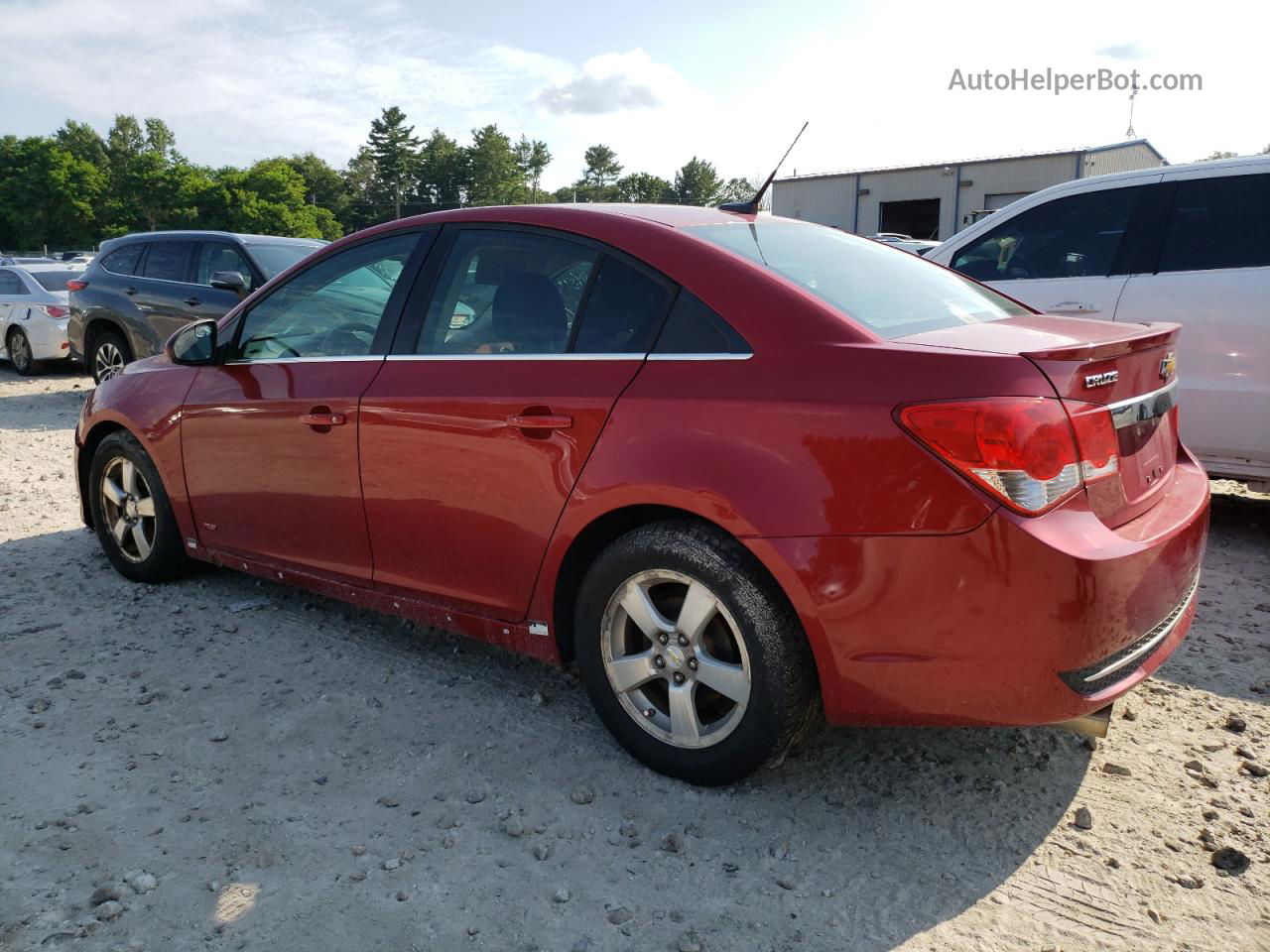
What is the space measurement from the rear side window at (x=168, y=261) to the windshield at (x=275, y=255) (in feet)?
3.08

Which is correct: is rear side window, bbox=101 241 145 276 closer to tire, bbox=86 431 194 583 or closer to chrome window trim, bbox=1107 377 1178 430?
tire, bbox=86 431 194 583

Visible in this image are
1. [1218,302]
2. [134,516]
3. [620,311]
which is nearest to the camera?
[620,311]

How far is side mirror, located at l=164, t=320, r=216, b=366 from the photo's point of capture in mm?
4121

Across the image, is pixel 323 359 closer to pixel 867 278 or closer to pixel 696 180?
pixel 867 278

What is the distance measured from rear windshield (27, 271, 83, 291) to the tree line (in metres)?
42.3

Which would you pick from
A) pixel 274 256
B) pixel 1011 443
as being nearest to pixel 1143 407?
pixel 1011 443

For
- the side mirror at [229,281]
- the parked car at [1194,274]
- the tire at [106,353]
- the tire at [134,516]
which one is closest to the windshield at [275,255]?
the side mirror at [229,281]

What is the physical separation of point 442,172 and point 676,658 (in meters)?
121

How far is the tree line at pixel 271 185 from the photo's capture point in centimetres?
8625

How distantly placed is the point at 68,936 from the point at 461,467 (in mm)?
1589

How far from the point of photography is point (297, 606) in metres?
4.39

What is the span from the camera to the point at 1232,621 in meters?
4.07

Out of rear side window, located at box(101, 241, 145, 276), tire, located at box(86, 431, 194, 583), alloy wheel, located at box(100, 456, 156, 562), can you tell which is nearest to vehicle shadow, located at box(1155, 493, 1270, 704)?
tire, located at box(86, 431, 194, 583)

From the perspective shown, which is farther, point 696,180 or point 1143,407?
point 696,180
